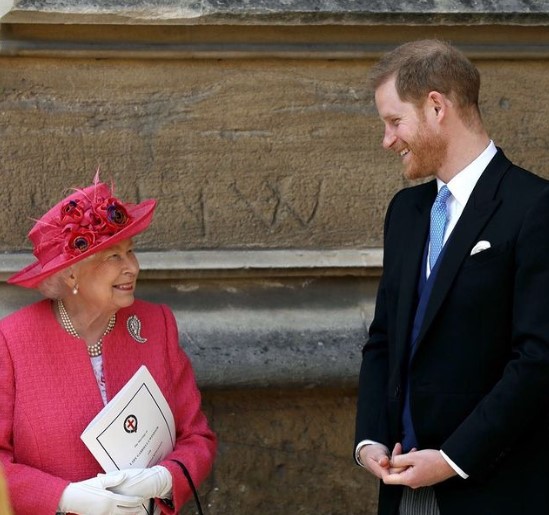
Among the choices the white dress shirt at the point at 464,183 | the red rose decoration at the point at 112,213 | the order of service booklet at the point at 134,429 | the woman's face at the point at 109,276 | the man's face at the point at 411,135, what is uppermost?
the man's face at the point at 411,135

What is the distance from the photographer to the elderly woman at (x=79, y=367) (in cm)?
301

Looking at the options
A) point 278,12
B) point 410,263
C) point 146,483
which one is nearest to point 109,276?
point 146,483

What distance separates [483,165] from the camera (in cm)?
291

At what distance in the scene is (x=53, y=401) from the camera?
3094mm

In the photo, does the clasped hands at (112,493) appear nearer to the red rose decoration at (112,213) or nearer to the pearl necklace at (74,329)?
the pearl necklace at (74,329)

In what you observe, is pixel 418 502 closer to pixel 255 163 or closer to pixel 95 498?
pixel 95 498

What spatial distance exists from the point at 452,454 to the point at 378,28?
6.25 ft

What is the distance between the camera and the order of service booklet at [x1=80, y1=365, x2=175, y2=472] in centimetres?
302

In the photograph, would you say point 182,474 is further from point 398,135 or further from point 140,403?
point 398,135

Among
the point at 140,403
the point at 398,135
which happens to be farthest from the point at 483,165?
the point at 140,403

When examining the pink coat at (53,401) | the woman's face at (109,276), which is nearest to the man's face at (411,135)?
the woman's face at (109,276)

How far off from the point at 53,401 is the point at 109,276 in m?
0.35

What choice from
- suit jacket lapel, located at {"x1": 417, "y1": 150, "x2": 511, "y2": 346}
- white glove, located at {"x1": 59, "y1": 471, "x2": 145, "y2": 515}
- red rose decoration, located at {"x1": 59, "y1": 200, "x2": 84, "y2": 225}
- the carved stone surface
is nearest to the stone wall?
the carved stone surface

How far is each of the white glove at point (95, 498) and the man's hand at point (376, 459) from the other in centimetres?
58
